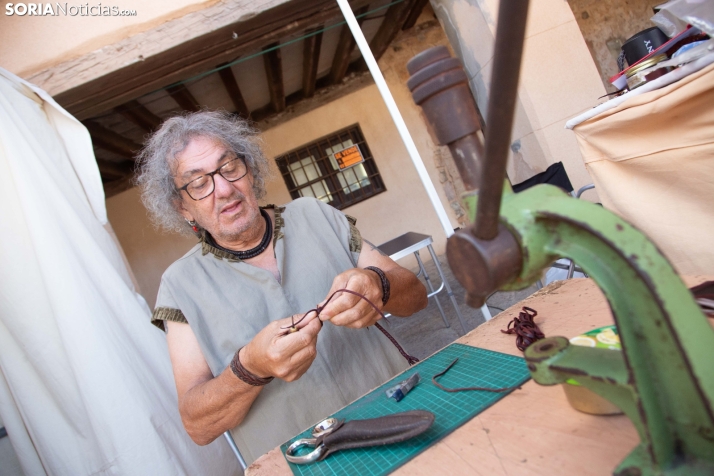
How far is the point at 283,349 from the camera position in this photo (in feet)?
4.07

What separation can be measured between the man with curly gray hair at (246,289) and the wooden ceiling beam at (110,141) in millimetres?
3661

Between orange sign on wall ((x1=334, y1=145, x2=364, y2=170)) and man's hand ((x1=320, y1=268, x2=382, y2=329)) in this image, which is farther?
orange sign on wall ((x1=334, y1=145, x2=364, y2=170))

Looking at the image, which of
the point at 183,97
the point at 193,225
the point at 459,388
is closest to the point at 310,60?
the point at 183,97

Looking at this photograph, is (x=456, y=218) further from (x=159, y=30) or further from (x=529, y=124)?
(x=159, y=30)

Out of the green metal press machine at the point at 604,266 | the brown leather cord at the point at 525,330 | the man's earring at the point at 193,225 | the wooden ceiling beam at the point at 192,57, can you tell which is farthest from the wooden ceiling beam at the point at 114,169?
the green metal press machine at the point at 604,266

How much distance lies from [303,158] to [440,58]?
7002 millimetres

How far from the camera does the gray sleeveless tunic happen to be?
1582mm

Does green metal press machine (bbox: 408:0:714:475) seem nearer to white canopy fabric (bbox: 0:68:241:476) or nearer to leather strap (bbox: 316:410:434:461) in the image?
leather strap (bbox: 316:410:434:461)

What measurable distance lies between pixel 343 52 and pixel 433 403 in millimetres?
5530

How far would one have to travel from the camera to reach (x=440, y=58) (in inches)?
19.7

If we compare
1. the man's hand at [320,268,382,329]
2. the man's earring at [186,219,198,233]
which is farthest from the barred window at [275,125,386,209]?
the man's hand at [320,268,382,329]

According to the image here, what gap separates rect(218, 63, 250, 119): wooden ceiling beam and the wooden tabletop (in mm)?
4834

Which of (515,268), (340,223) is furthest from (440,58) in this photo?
(340,223)

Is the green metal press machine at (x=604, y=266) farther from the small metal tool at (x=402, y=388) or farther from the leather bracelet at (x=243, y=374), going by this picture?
the leather bracelet at (x=243, y=374)
